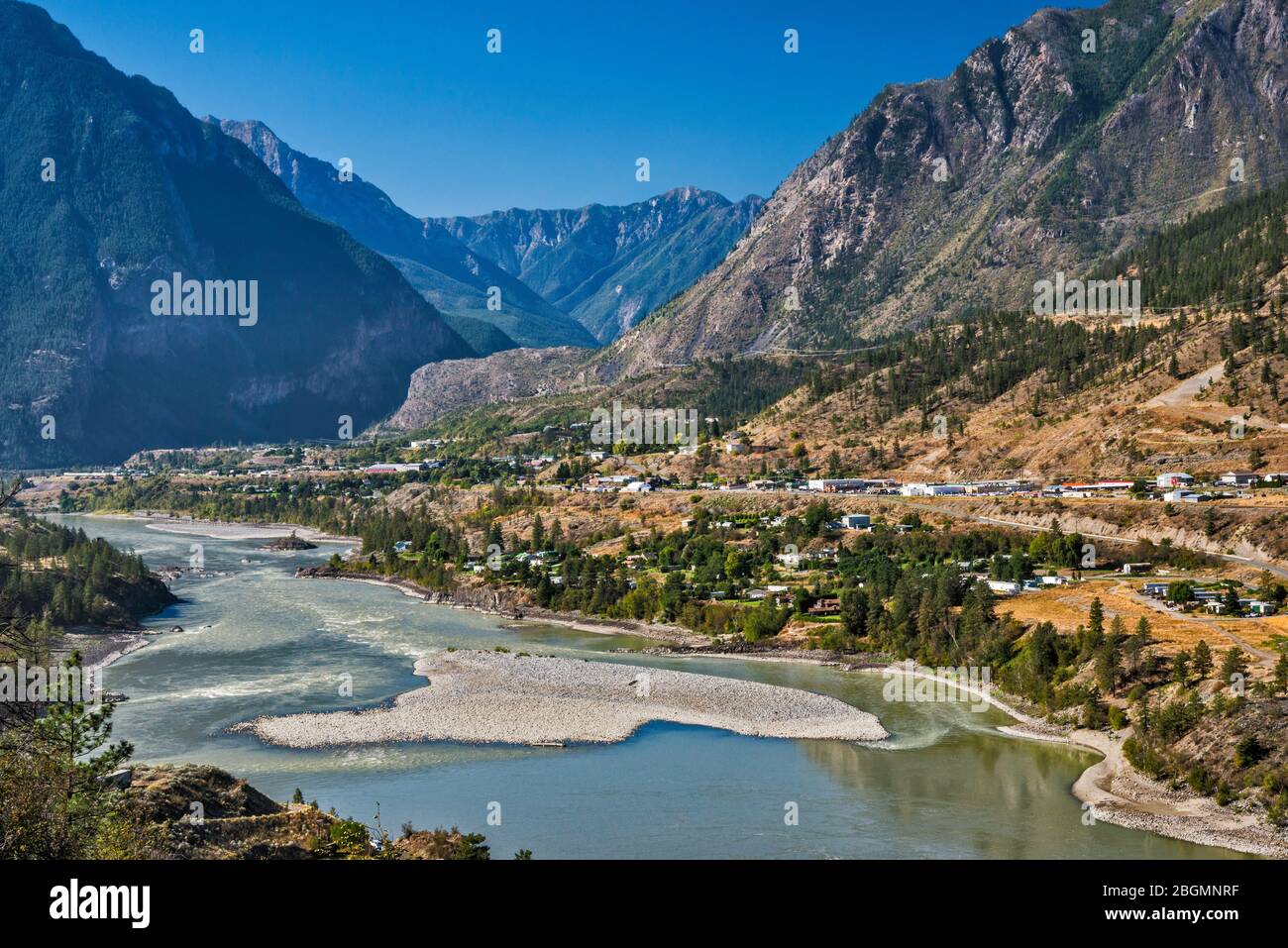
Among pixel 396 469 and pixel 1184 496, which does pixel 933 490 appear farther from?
pixel 396 469

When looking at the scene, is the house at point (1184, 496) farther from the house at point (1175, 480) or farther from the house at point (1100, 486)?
the house at point (1100, 486)

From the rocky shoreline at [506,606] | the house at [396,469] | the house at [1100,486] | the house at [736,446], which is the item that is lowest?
the rocky shoreline at [506,606]

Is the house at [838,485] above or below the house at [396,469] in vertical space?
below

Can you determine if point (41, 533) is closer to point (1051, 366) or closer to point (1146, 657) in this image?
point (1146, 657)

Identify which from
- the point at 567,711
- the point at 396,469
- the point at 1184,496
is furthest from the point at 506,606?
the point at 396,469

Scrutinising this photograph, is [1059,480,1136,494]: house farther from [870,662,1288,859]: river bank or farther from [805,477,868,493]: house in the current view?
[870,662,1288,859]: river bank

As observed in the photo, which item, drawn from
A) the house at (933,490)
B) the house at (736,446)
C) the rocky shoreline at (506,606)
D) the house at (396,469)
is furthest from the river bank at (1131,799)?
the house at (396,469)
